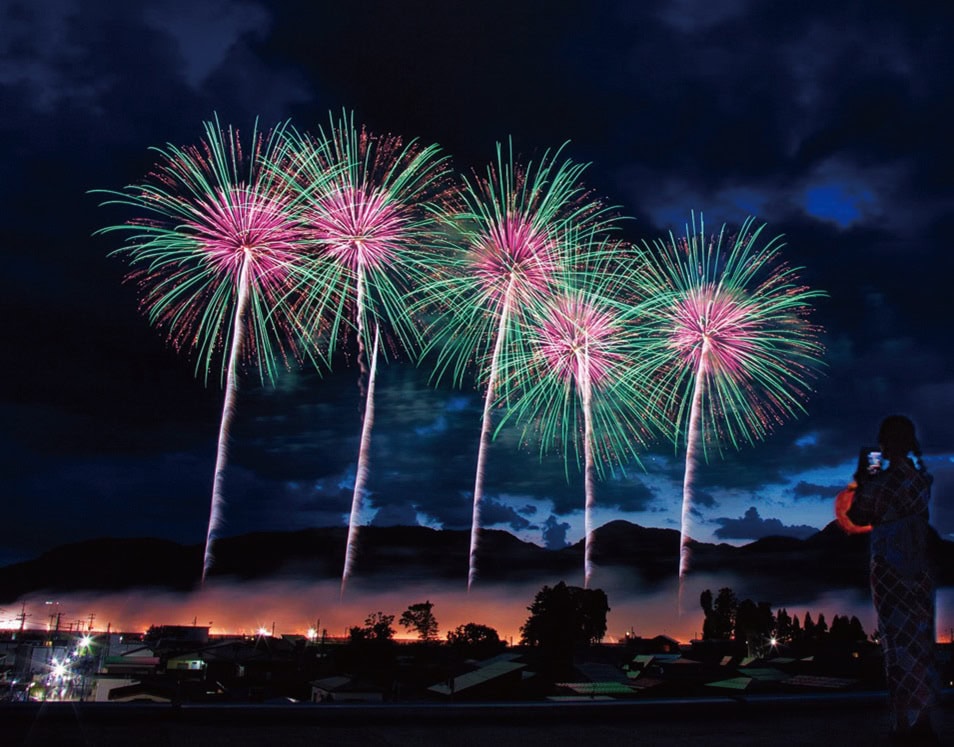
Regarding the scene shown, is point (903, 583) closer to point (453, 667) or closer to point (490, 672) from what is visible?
point (490, 672)

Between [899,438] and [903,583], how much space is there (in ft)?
4.26

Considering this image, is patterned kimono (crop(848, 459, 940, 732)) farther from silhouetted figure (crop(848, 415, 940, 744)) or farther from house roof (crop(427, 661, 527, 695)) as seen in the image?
house roof (crop(427, 661, 527, 695))

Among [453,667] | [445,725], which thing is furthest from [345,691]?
[445,725]

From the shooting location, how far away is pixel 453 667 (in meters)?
40.7

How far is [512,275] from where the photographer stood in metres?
30.2

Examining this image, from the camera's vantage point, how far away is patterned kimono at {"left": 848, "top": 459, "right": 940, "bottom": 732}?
606 centimetres

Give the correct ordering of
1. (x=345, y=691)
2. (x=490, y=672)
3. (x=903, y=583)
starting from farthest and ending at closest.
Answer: (x=345, y=691), (x=490, y=672), (x=903, y=583)

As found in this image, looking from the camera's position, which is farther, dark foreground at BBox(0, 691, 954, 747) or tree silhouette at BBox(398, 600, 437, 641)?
tree silhouette at BBox(398, 600, 437, 641)

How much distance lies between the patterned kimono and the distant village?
8.24 m

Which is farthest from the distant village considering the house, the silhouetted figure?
the silhouetted figure

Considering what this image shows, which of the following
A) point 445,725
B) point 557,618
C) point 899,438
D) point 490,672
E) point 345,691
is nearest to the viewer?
point 899,438

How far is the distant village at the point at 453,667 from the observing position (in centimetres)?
3032

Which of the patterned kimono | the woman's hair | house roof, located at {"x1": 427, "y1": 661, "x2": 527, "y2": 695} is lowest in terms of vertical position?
house roof, located at {"x1": 427, "y1": 661, "x2": 527, "y2": 695}

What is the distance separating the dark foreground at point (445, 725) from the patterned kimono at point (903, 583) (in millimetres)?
589
